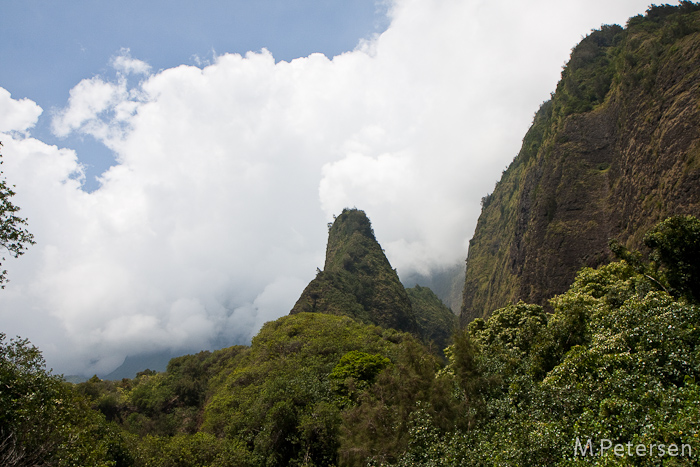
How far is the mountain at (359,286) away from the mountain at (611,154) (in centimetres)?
2682

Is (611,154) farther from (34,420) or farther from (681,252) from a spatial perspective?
(34,420)

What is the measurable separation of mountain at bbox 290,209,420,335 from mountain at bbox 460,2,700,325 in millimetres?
26820

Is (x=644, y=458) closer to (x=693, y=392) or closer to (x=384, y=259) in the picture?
(x=693, y=392)

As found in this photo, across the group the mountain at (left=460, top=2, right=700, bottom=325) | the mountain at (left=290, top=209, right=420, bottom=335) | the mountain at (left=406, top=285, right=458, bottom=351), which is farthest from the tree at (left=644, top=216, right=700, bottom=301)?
the mountain at (left=406, top=285, right=458, bottom=351)

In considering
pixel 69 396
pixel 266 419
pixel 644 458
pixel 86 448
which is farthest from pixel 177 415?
pixel 644 458

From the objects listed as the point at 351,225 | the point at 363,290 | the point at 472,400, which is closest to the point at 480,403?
the point at 472,400

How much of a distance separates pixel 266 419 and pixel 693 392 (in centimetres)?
2544

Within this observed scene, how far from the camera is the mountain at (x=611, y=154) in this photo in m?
43.0

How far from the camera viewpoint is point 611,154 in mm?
60656

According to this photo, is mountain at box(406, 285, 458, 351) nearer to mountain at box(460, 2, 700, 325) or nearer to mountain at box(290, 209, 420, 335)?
mountain at box(290, 209, 420, 335)

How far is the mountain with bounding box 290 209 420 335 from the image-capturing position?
9250 cm

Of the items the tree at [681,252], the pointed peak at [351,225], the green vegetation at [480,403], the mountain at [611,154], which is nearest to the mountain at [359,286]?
the pointed peak at [351,225]

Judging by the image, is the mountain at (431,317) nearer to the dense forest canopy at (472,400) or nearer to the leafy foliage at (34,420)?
the dense forest canopy at (472,400)

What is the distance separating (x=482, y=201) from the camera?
497ft
